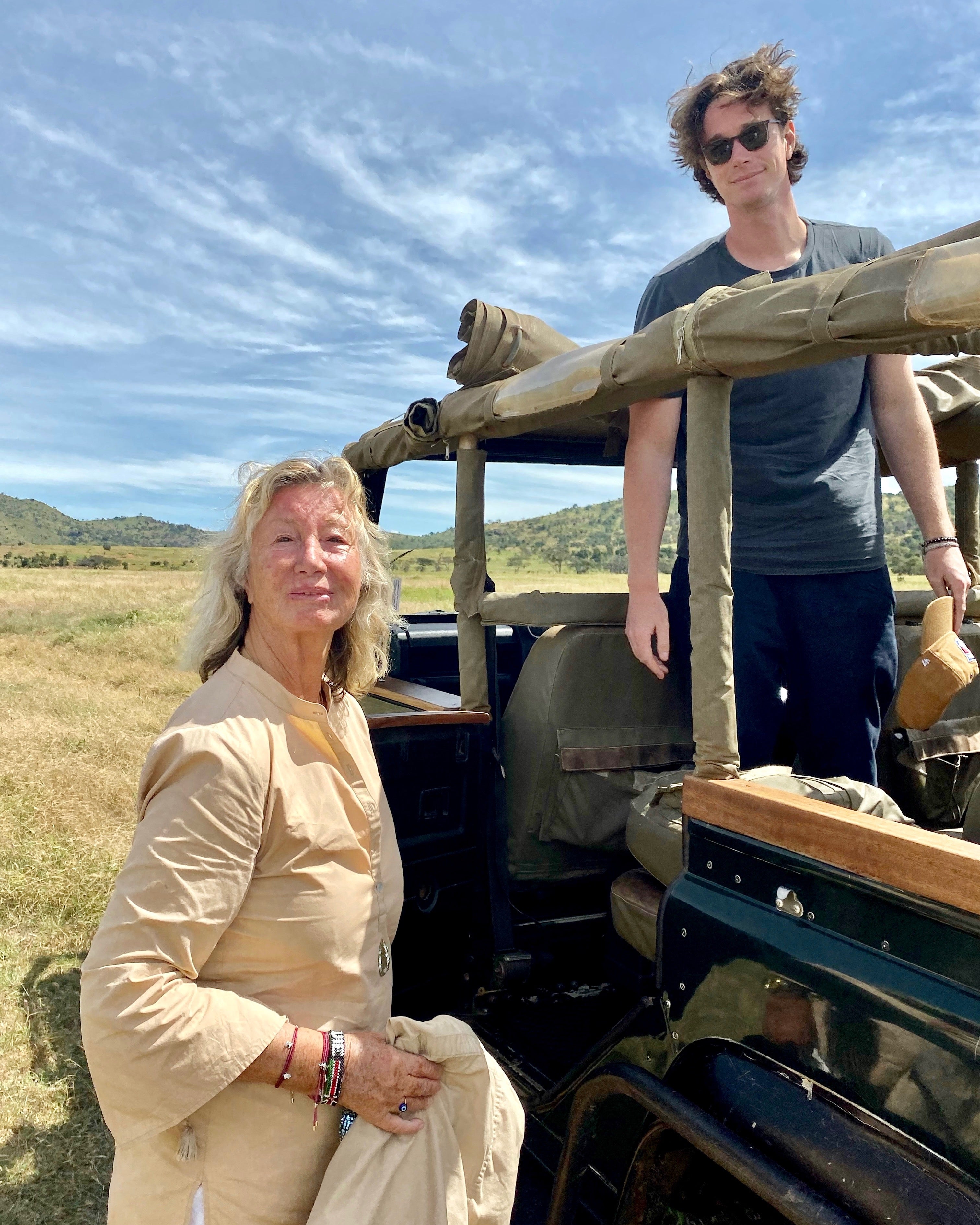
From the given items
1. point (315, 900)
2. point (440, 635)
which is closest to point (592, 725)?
point (315, 900)

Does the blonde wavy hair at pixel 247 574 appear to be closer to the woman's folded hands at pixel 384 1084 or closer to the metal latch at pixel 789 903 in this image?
the woman's folded hands at pixel 384 1084

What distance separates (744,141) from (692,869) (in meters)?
1.60

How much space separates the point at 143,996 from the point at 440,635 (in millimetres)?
2754

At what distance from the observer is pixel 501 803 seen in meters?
2.50

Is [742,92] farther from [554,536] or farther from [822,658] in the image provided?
[554,536]

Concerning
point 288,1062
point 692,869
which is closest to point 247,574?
point 288,1062

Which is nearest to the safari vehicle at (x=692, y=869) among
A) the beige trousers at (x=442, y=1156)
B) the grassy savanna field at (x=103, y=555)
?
the beige trousers at (x=442, y=1156)

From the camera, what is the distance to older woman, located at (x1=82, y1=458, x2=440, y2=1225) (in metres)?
1.31

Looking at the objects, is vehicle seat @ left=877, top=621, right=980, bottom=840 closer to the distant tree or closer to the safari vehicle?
the safari vehicle

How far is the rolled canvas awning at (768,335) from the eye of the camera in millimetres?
1312

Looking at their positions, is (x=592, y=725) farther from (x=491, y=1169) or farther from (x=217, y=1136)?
(x=217, y=1136)

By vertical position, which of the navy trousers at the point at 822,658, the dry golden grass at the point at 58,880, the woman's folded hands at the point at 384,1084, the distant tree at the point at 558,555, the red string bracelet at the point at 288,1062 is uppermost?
the distant tree at the point at 558,555

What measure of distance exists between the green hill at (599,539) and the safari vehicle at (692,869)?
0.22 metres

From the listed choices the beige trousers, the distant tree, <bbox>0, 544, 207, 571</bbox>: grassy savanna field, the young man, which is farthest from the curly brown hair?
<bbox>0, 544, 207, 571</bbox>: grassy savanna field
